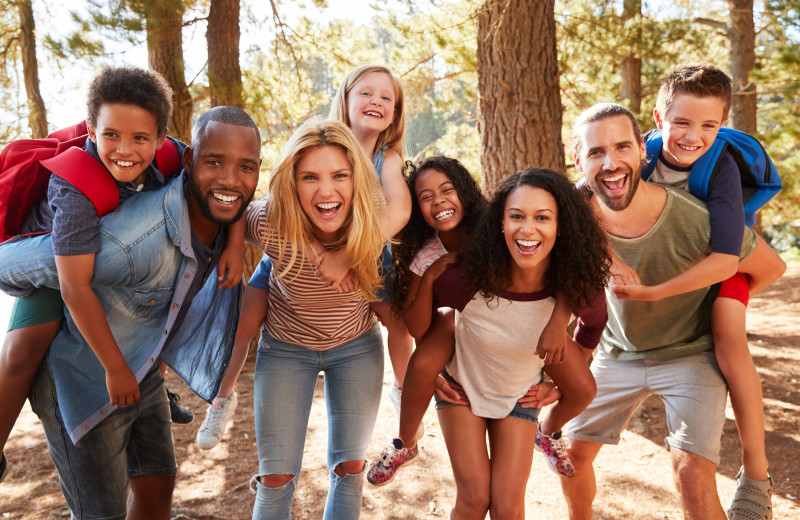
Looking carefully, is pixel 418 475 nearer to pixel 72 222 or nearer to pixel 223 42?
pixel 72 222

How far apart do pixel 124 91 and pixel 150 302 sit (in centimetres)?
81

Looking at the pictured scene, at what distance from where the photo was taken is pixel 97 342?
212cm

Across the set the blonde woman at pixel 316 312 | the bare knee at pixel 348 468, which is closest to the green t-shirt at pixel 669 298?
the blonde woman at pixel 316 312

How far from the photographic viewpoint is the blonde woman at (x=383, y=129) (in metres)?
2.82

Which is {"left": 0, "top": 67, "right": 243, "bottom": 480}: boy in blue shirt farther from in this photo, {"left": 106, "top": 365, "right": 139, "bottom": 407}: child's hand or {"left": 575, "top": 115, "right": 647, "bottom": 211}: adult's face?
{"left": 575, "top": 115, "right": 647, "bottom": 211}: adult's face

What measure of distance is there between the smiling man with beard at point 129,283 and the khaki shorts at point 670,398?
1.98 metres

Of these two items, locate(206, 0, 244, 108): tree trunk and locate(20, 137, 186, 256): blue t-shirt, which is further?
locate(206, 0, 244, 108): tree trunk

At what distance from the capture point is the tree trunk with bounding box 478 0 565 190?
4887 mm

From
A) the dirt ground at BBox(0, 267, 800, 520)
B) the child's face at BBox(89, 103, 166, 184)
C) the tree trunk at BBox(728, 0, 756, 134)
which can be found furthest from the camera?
the tree trunk at BBox(728, 0, 756, 134)

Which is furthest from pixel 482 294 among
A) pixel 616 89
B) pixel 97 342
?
pixel 616 89

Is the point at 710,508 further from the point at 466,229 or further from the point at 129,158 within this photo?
the point at 129,158

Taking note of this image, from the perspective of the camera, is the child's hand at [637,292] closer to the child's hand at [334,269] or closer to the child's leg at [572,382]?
the child's leg at [572,382]

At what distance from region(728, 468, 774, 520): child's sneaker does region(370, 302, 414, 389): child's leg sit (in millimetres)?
1642

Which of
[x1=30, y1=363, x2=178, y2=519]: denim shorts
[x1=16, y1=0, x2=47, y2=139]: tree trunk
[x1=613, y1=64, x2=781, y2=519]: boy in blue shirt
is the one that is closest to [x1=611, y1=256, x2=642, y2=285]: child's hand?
[x1=613, y1=64, x2=781, y2=519]: boy in blue shirt
